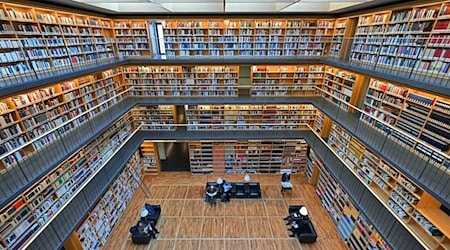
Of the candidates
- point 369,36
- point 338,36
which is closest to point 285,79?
point 338,36

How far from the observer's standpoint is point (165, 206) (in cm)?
694

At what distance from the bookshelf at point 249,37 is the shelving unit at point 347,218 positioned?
4333 millimetres

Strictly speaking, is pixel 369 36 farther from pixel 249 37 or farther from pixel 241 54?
pixel 241 54

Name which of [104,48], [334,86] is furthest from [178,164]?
[334,86]

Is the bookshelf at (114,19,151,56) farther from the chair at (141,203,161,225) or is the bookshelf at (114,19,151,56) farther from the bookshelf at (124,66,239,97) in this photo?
the chair at (141,203,161,225)

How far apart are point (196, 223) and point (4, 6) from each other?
6387mm

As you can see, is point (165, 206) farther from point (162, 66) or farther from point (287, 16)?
point (287, 16)

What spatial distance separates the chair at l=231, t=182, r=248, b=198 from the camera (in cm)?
725

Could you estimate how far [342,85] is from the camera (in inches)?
254

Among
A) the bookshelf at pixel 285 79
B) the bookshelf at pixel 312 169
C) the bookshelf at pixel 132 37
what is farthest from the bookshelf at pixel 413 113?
the bookshelf at pixel 132 37

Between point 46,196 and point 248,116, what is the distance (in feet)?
20.0

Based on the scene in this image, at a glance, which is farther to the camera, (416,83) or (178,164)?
(178,164)

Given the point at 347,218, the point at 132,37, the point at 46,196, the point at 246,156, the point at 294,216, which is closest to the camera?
the point at 46,196

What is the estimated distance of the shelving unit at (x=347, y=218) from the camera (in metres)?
4.77
